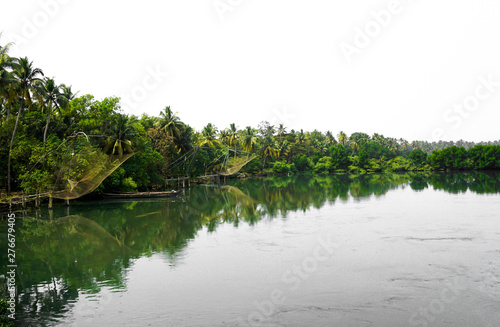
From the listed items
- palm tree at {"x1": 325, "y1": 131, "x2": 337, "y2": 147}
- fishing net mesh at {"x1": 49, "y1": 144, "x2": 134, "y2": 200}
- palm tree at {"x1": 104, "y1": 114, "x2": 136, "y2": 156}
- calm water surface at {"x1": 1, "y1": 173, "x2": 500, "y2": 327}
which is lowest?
calm water surface at {"x1": 1, "y1": 173, "x2": 500, "y2": 327}

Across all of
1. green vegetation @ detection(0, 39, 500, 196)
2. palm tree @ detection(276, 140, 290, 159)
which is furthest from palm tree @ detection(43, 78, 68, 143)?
palm tree @ detection(276, 140, 290, 159)

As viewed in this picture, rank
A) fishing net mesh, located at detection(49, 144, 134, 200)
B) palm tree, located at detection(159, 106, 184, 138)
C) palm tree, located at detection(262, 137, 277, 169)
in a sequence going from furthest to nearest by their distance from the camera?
palm tree, located at detection(262, 137, 277, 169)
palm tree, located at detection(159, 106, 184, 138)
fishing net mesh, located at detection(49, 144, 134, 200)

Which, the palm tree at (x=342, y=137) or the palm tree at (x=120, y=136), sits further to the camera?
the palm tree at (x=342, y=137)

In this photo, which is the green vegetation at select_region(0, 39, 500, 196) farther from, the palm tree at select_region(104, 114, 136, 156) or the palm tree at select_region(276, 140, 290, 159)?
the palm tree at select_region(276, 140, 290, 159)

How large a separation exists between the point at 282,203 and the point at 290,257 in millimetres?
13704

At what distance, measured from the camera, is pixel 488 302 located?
7.42 metres

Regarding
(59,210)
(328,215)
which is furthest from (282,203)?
(59,210)

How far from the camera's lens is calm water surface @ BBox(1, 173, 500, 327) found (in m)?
7.17

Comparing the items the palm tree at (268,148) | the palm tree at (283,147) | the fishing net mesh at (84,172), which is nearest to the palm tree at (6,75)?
the fishing net mesh at (84,172)

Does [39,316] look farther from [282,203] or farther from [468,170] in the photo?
[468,170]

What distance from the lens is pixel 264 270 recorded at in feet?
32.9

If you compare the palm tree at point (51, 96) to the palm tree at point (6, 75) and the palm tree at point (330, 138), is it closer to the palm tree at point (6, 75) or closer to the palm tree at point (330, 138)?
the palm tree at point (6, 75)

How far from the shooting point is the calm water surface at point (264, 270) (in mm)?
7168

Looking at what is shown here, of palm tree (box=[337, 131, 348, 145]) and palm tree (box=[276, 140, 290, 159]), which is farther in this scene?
palm tree (box=[337, 131, 348, 145])
